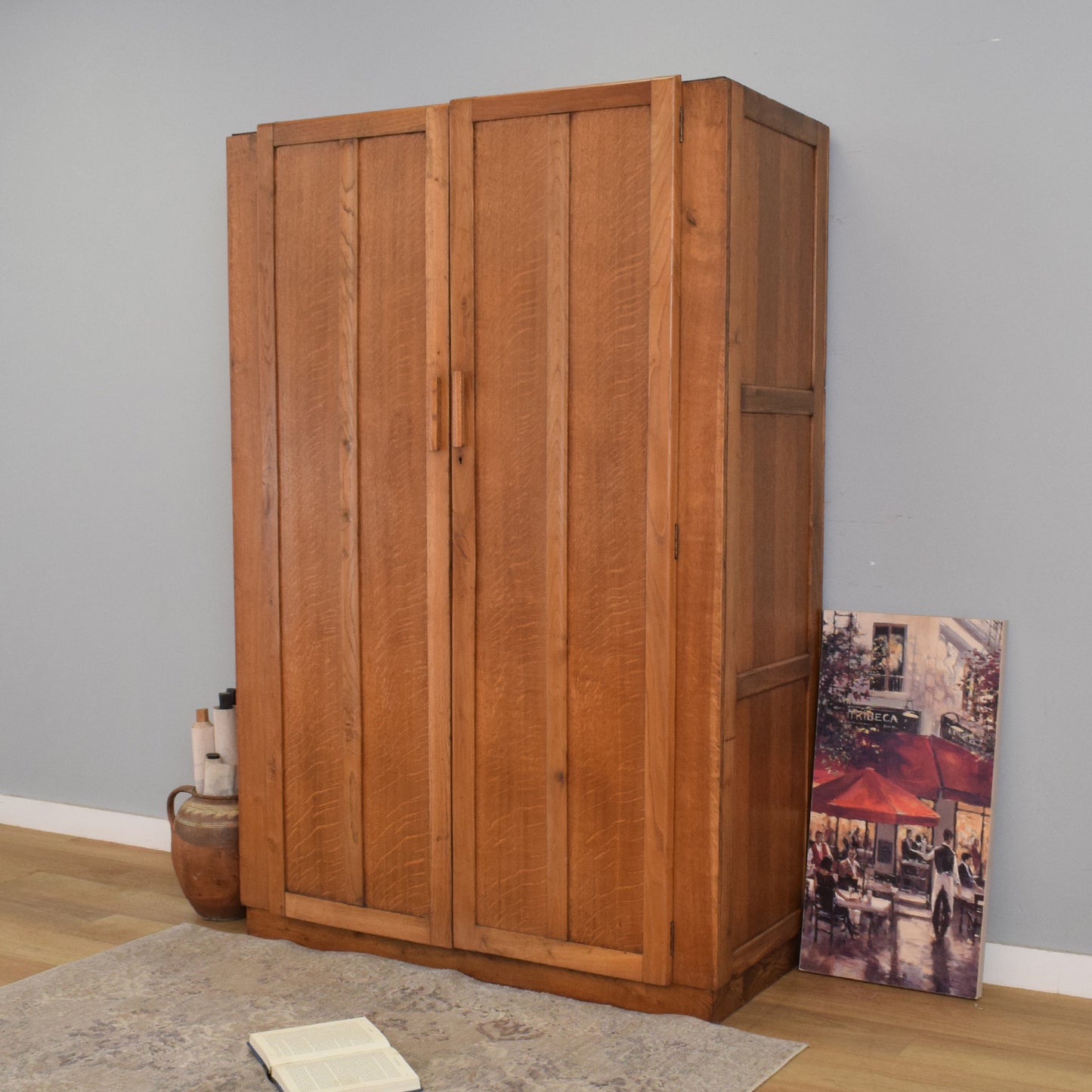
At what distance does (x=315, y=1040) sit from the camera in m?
2.39

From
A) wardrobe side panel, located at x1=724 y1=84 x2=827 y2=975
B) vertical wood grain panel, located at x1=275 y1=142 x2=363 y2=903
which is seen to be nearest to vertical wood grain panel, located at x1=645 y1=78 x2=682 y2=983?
wardrobe side panel, located at x1=724 y1=84 x2=827 y2=975

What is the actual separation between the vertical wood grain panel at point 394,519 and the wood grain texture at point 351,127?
2 cm

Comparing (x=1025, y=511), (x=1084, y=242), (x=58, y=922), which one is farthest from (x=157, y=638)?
(x=1084, y=242)

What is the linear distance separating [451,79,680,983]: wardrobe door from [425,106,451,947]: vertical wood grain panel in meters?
0.02

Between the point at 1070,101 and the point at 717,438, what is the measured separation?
1.05 meters

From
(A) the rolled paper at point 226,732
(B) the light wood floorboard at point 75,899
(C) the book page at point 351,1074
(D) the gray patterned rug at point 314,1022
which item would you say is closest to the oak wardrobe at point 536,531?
(D) the gray patterned rug at point 314,1022

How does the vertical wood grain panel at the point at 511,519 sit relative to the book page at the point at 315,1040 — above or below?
above

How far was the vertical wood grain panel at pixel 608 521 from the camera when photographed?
100 inches

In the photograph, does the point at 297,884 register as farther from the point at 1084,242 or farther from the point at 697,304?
the point at 1084,242

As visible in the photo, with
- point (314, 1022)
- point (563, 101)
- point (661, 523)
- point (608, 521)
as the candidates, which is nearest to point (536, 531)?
point (608, 521)

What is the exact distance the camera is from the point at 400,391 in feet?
9.18

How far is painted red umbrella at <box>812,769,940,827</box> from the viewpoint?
2809mm

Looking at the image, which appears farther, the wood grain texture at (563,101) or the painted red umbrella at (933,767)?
the painted red umbrella at (933,767)

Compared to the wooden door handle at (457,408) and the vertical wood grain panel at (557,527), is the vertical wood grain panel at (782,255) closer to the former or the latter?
the vertical wood grain panel at (557,527)
